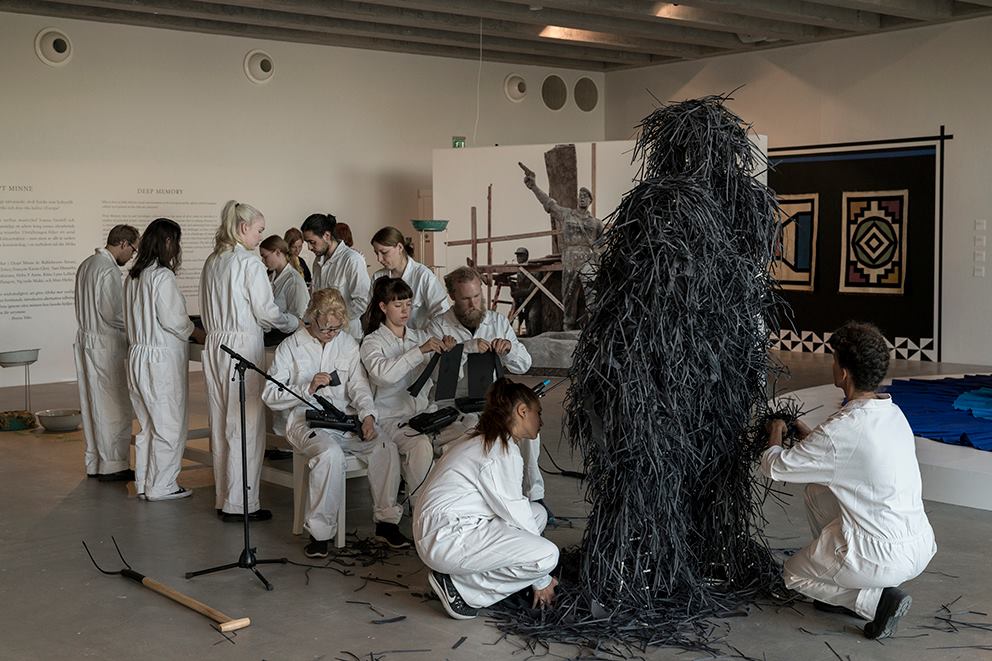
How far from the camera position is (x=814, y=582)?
13.8ft

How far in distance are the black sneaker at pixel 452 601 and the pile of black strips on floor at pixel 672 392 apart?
→ 133 millimetres

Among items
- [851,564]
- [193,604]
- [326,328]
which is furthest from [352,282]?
[851,564]

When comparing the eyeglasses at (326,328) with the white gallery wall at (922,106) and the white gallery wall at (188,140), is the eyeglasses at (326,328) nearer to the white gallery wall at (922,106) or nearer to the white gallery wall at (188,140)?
the white gallery wall at (188,140)

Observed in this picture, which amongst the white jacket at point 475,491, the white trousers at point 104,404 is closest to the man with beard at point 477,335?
the white jacket at point 475,491

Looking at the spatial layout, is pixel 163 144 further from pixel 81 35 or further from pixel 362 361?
pixel 362 361

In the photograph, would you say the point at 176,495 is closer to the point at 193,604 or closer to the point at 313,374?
the point at 313,374

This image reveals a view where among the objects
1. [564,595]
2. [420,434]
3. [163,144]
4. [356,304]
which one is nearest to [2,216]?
[163,144]

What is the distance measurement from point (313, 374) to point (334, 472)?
594 millimetres

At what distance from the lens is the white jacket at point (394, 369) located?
18.4ft

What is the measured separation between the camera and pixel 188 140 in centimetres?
1191

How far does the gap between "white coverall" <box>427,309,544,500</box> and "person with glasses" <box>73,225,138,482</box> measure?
2.11 metres

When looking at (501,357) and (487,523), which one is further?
(501,357)

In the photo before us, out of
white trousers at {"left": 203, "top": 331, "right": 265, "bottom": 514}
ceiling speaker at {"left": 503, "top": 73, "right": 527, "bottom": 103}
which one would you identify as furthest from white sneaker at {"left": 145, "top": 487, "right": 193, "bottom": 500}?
ceiling speaker at {"left": 503, "top": 73, "right": 527, "bottom": 103}

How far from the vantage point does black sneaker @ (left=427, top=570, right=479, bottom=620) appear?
4262 millimetres
